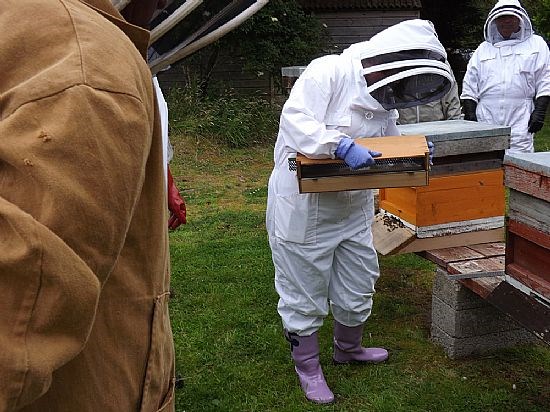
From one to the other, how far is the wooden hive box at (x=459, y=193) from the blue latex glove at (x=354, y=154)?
31.4 inches

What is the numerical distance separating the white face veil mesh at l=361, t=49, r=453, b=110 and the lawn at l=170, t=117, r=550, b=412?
139 centimetres

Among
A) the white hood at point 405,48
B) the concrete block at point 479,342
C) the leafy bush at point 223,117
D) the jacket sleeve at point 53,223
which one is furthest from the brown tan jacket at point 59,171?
the leafy bush at point 223,117

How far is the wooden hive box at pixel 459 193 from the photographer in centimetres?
344

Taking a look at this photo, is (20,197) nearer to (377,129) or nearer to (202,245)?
(377,129)

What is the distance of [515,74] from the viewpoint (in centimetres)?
554

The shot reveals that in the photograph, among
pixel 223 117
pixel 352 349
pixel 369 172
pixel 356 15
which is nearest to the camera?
pixel 369 172

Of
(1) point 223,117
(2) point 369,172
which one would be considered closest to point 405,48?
(2) point 369,172

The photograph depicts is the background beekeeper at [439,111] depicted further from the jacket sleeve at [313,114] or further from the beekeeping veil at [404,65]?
the jacket sleeve at [313,114]

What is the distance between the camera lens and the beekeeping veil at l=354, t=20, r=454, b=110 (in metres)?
2.78

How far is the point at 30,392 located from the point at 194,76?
11569mm

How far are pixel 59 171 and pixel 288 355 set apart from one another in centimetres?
306

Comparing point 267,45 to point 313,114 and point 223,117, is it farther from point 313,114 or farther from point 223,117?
point 313,114

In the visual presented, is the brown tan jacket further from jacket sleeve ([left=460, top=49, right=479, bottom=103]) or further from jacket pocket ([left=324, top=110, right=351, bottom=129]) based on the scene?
jacket sleeve ([left=460, top=49, right=479, bottom=103])

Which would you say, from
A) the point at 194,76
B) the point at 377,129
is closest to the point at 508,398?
the point at 377,129
